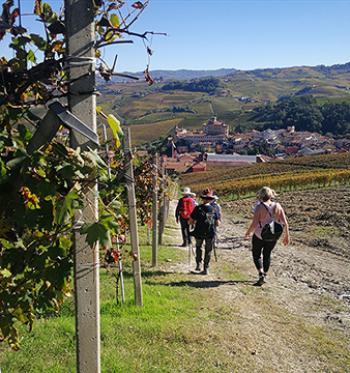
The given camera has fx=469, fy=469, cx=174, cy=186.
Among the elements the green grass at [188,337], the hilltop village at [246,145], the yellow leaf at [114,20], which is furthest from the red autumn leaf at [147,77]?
the hilltop village at [246,145]

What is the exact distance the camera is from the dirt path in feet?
16.7

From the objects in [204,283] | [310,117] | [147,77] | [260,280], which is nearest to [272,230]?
[260,280]

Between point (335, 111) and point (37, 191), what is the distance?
134 meters

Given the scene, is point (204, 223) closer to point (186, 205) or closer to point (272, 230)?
point (272, 230)

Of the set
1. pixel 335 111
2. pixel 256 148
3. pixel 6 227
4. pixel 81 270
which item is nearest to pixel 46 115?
pixel 6 227

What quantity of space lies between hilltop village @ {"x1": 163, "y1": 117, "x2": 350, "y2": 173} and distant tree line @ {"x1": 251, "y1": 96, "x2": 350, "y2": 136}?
426cm

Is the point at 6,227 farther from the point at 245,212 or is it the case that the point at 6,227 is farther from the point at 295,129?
the point at 295,129

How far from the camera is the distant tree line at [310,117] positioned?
12594cm

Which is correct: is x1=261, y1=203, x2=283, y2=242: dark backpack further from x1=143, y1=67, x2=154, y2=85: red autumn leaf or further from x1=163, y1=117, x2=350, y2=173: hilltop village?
x1=163, y1=117, x2=350, y2=173: hilltop village

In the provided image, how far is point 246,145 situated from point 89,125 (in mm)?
117810

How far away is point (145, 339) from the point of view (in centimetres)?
499

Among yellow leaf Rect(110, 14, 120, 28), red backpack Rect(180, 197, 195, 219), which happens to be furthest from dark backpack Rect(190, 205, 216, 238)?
yellow leaf Rect(110, 14, 120, 28)

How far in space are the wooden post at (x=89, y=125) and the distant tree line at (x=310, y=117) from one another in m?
127

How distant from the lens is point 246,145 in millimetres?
117938
